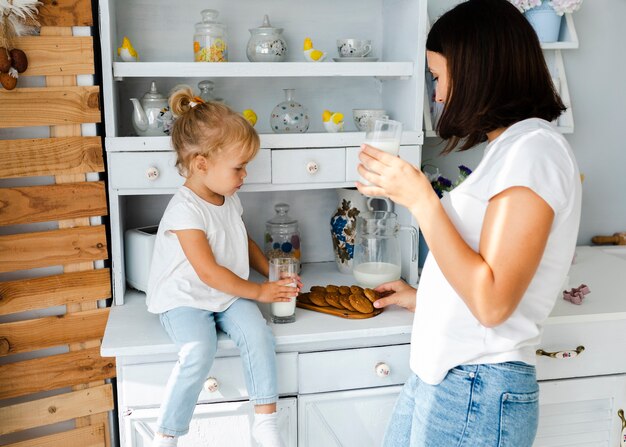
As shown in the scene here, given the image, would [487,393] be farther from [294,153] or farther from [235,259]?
[294,153]

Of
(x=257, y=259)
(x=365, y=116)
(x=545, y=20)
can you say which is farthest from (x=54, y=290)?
(x=545, y=20)

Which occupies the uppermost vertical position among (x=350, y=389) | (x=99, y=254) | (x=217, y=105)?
(x=217, y=105)

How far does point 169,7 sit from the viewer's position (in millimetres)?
2053

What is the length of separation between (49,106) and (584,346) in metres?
1.58

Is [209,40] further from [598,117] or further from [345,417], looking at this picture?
[598,117]

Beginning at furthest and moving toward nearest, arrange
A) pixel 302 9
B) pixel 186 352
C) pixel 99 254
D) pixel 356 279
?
pixel 302 9 < pixel 356 279 < pixel 99 254 < pixel 186 352

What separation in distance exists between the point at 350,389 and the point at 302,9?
1195mm

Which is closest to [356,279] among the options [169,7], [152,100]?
[152,100]

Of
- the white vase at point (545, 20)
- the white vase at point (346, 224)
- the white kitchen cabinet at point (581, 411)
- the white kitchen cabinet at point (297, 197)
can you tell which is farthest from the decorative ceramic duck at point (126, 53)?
the white kitchen cabinet at point (581, 411)

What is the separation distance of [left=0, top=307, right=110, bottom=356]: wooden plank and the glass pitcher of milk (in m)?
0.74

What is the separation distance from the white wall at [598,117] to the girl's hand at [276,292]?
0.86 meters

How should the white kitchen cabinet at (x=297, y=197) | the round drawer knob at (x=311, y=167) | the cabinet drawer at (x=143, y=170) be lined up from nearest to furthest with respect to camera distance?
the white kitchen cabinet at (x=297, y=197) < the cabinet drawer at (x=143, y=170) < the round drawer knob at (x=311, y=167)

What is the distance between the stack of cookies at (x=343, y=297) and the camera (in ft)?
5.91

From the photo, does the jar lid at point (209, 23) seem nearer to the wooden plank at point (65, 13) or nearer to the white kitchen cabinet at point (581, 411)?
the wooden plank at point (65, 13)
